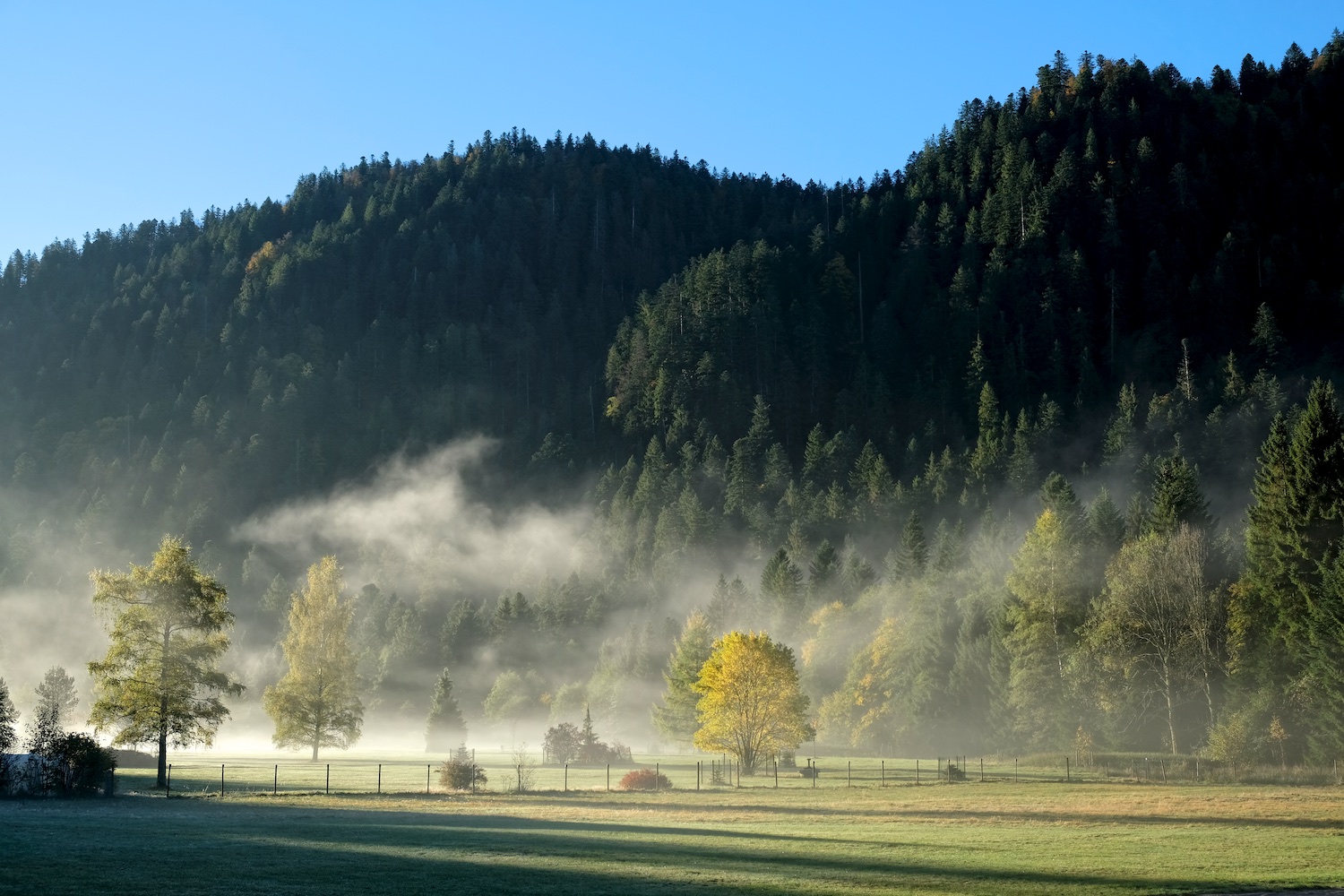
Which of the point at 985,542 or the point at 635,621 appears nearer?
the point at 985,542

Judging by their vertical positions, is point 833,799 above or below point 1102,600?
below

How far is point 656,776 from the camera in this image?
6078cm

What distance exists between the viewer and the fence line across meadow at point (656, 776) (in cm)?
5700

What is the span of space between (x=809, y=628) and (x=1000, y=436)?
66538 mm

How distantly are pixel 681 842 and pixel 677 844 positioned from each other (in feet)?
1.94

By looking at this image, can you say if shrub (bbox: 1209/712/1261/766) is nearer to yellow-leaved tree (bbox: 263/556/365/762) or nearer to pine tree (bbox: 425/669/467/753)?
yellow-leaved tree (bbox: 263/556/365/762)

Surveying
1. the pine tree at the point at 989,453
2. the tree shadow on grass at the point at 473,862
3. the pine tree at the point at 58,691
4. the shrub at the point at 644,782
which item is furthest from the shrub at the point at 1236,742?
the pine tree at the point at 989,453

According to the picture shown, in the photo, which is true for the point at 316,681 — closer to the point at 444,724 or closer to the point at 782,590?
the point at 444,724

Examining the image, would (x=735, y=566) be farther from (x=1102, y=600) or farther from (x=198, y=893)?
(x=198, y=893)

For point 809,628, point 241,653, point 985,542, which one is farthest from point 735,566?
point 241,653

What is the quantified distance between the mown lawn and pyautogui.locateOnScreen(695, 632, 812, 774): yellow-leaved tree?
64.6ft

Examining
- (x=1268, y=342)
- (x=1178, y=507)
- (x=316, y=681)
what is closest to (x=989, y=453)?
(x=1268, y=342)

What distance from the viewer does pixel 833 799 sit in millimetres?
53719

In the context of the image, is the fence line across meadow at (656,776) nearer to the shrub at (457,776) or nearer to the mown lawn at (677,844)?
the shrub at (457,776)
